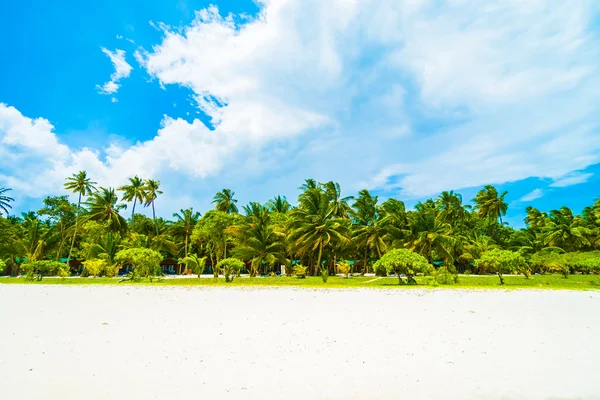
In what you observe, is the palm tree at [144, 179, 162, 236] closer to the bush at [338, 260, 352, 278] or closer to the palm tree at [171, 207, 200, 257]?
the palm tree at [171, 207, 200, 257]

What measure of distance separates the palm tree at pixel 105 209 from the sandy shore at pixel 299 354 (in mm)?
33664

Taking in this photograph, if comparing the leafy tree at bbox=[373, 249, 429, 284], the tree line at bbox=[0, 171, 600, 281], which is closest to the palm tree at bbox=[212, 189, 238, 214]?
the tree line at bbox=[0, 171, 600, 281]

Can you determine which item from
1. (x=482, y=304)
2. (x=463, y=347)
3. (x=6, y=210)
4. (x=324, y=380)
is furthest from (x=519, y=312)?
(x=6, y=210)

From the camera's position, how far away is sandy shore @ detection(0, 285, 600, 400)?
13.6 feet

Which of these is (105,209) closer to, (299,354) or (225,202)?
(225,202)

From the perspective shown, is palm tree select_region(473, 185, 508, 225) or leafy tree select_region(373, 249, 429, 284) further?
palm tree select_region(473, 185, 508, 225)

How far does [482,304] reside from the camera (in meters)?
10.7

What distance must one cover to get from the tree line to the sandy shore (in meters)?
14.6

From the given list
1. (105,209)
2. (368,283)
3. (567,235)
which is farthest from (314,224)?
(567,235)

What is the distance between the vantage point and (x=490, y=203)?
52531mm

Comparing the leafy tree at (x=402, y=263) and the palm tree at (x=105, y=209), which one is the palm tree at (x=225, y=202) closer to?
the palm tree at (x=105, y=209)

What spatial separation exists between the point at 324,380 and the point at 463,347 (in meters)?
2.91

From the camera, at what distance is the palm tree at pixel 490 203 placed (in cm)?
5200

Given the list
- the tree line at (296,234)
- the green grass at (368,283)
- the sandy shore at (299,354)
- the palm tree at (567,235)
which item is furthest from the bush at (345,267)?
the palm tree at (567,235)
